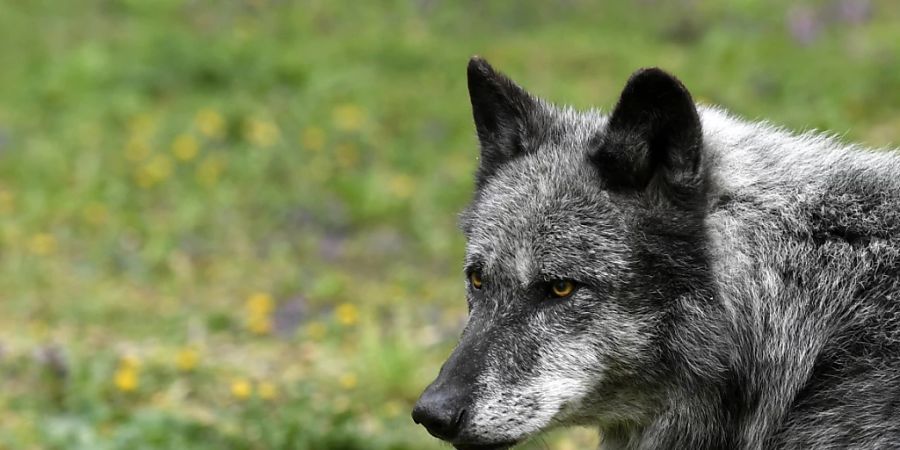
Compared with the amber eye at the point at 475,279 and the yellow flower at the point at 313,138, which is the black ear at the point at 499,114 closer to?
the amber eye at the point at 475,279

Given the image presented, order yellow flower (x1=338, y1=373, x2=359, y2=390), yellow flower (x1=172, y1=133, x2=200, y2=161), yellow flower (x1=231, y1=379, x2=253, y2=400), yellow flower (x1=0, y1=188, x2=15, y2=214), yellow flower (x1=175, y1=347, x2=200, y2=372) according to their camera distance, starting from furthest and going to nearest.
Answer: yellow flower (x1=172, y1=133, x2=200, y2=161) → yellow flower (x1=0, y1=188, x2=15, y2=214) → yellow flower (x1=175, y1=347, x2=200, y2=372) → yellow flower (x1=338, y1=373, x2=359, y2=390) → yellow flower (x1=231, y1=379, x2=253, y2=400)

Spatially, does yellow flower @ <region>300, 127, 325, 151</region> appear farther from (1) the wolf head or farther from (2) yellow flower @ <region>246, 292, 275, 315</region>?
(1) the wolf head

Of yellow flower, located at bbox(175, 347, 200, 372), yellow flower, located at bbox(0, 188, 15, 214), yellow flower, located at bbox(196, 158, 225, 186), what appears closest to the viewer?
yellow flower, located at bbox(175, 347, 200, 372)

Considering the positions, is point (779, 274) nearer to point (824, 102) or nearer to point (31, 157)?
point (824, 102)

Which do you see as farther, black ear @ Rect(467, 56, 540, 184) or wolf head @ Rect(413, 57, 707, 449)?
black ear @ Rect(467, 56, 540, 184)

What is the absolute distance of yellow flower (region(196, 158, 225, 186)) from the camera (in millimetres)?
10391

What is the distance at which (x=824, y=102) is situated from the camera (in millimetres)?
10469

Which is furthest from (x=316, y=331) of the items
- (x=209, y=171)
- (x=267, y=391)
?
(x=209, y=171)

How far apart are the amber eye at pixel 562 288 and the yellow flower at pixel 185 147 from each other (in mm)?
7655

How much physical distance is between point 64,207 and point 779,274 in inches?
309

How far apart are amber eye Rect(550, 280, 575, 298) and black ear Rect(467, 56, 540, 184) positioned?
615mm

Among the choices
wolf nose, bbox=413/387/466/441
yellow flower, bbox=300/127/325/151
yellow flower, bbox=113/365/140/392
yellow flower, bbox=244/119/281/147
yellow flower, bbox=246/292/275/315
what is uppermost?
yellow flower, bbox=244/119/281/147

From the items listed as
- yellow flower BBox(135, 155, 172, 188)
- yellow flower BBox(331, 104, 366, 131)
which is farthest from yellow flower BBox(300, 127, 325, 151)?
yellow flower BBox(135, 155, 172, 188)

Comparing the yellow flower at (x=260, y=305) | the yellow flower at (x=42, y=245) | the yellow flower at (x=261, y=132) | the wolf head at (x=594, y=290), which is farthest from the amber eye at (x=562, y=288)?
the yellow flower at (x=261, y=132)
